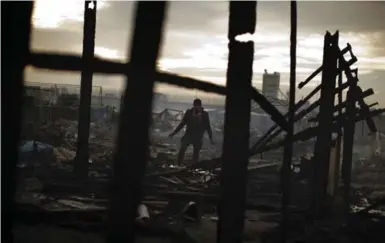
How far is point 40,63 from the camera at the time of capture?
194 centimetres

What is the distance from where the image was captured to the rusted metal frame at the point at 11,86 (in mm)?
1929

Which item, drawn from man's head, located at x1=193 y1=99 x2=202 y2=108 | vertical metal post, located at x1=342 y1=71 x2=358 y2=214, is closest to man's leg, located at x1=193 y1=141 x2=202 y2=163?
man's head, located at x1=193 y1=99 x2=202 y2=108

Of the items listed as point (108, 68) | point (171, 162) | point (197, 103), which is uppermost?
point (108, 68)

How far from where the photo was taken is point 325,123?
6.86 feet

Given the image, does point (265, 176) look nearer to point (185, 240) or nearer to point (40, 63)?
point (185, 240)

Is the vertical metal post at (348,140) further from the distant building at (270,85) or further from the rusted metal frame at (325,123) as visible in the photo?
the distant building at (270,85)

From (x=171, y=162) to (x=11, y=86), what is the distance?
620 mm

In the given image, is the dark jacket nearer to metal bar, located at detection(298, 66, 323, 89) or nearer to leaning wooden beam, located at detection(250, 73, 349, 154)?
leaning wooden beam, located at detection(250, 73, 349, 154)

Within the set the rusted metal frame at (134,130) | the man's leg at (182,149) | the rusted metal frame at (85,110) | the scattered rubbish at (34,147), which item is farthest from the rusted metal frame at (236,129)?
the scattered rubbish at (34,147)

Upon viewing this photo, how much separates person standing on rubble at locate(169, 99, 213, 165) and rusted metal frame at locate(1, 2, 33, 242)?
0.56 metres

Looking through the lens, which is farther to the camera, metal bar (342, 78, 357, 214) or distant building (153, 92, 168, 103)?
metal bar (342, 78, 357, 214)

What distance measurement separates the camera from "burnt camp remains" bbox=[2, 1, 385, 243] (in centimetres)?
194

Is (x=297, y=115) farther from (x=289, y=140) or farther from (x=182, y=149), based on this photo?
(x=182, y=149)

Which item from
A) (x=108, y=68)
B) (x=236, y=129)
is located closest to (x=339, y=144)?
(x=236, y=129)
